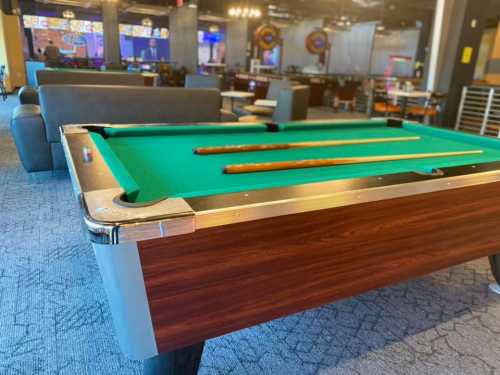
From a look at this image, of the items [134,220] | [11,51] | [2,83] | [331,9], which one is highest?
[331,9]

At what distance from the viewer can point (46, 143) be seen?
11.6ft

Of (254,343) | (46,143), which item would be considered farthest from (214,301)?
(46,143)

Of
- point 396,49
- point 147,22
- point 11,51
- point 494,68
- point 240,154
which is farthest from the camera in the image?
point 147,22

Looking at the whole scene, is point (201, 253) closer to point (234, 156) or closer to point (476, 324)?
point (234, 156)

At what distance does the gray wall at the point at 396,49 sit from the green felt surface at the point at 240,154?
45.2ft

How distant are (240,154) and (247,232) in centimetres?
75

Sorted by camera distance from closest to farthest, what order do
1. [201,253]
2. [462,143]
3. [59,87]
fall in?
[201,253], [462,143], [59,87]

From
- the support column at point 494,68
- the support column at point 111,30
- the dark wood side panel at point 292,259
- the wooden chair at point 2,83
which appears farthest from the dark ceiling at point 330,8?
the dark wood side panel at point 292,259

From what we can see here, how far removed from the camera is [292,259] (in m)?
1.10

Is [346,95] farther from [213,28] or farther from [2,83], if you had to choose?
[213,28]

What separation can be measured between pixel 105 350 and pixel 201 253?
3.01 feet

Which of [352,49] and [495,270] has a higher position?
[352,49]

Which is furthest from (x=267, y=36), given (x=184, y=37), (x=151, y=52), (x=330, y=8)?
(x=151, y=52)

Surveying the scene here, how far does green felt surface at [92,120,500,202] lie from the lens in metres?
1.20
